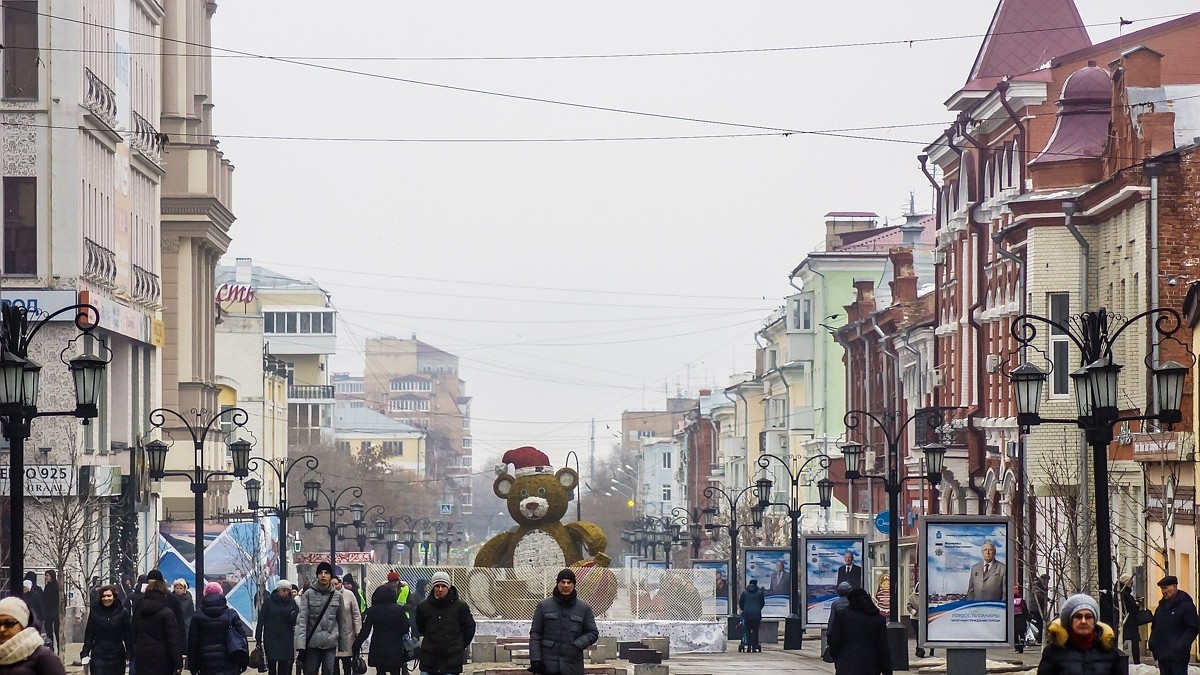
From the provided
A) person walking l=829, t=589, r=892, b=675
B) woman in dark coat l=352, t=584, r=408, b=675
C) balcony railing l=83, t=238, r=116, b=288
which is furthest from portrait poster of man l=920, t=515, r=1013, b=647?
balcony railing l=83, t=238, r=116, b=288

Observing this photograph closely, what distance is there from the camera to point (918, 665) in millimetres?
33219

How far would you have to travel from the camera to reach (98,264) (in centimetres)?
5244

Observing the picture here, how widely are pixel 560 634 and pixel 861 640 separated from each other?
138 inches

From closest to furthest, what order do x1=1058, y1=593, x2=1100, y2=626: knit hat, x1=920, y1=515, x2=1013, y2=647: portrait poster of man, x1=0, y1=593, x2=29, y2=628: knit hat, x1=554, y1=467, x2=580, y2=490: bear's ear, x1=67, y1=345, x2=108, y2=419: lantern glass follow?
x1=0, y1=593, x2=29, y2=628: knit hat < x1=1058, y1=593, x2=1100, y2=626: knit hat < x1=67, y1=345, x2=108, y2=419: lantern glass < x1=920, y1=515, x2=1013, y2=647: portrait poster of man < x1=554, y1=467, x2=580, y2=490: bear's ear

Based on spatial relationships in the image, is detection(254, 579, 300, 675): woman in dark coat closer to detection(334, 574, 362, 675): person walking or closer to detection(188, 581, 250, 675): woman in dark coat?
detection(334, 574, 362, 675): person walking

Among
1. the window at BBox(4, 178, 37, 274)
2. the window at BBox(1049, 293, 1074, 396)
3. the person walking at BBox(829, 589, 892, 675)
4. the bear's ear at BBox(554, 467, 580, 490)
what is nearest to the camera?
the person walking at BBox(829, 589, 892, 675)

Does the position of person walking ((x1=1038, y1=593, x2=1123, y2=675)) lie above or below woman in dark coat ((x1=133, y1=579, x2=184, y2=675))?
above

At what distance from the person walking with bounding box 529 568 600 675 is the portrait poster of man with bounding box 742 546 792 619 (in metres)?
26.6

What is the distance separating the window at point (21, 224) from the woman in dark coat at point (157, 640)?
103 ft

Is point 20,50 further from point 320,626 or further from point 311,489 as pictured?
point 320,626

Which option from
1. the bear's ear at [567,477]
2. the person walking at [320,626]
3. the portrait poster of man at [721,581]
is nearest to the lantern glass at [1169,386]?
the person walking at [320,626]

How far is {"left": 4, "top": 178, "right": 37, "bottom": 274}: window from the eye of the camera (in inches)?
1965

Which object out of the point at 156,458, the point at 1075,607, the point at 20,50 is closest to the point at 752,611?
the point at 156,458

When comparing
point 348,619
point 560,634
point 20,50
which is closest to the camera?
point 560,634
